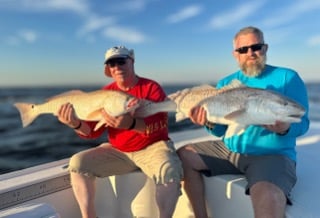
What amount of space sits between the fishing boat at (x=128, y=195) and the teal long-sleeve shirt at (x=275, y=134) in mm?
321

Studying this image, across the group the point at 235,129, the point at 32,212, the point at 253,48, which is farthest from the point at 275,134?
the point at 32,212

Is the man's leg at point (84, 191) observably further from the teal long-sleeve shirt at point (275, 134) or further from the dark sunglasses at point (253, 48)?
the dark sunglasses at point (253, 48)

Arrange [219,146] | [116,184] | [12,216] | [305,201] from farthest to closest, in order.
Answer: [116,184] → [219,146] → [305,201] → [12,216]

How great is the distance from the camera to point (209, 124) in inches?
130

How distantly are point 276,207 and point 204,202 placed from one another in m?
0.90

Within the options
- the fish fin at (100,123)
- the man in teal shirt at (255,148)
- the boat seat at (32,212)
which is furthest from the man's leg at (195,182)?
the boat seat at (32,212)

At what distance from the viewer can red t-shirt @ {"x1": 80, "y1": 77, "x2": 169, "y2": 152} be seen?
3.47 m

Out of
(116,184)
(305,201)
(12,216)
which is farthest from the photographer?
(116,184)

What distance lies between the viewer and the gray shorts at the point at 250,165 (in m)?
2.75

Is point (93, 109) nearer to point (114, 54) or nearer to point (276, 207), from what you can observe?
point (114, 54)

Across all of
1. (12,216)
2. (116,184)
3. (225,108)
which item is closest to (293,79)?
(225,108)

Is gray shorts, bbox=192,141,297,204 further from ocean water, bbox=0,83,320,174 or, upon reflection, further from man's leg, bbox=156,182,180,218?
ocean water, bbox=0,83,320,174

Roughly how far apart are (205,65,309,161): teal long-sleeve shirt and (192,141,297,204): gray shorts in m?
0.08

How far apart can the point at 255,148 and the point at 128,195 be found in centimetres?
145
